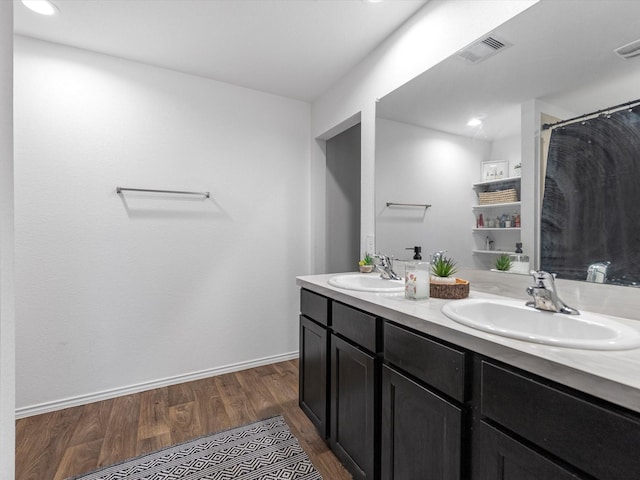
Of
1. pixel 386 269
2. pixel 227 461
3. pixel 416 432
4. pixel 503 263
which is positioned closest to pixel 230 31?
pixel 386 269

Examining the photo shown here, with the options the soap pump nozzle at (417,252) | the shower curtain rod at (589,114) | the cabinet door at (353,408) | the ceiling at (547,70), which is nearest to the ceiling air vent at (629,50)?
the ceiling at (547,70)

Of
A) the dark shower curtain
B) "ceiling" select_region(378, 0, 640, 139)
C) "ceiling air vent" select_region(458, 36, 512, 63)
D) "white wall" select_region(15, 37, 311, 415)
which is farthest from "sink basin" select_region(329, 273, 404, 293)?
"ceiling air vent" select_region(458, 36, 512, 63)

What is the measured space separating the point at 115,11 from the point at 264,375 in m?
2.59

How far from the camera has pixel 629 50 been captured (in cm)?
100

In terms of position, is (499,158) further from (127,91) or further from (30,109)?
(30,109)

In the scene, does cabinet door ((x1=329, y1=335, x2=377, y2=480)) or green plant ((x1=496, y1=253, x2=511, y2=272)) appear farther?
green plant ((x1=496, y1=253, x2=511, y2=272))

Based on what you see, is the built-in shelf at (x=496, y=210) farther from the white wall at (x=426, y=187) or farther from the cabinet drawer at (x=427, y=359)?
the cabinet drawer at (x=427, y=359)

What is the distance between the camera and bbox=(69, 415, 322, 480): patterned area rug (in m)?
1.44

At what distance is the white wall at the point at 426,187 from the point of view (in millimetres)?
1544

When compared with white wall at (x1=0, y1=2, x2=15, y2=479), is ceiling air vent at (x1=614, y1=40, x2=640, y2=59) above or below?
above

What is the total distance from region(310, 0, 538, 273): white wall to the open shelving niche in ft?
2.17

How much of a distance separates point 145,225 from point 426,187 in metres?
1.97

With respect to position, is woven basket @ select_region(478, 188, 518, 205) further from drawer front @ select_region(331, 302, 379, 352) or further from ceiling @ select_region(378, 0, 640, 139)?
drawer front @ select_region(331, 302, 379, 352)

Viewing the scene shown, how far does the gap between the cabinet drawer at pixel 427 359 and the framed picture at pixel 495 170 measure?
0.86m
